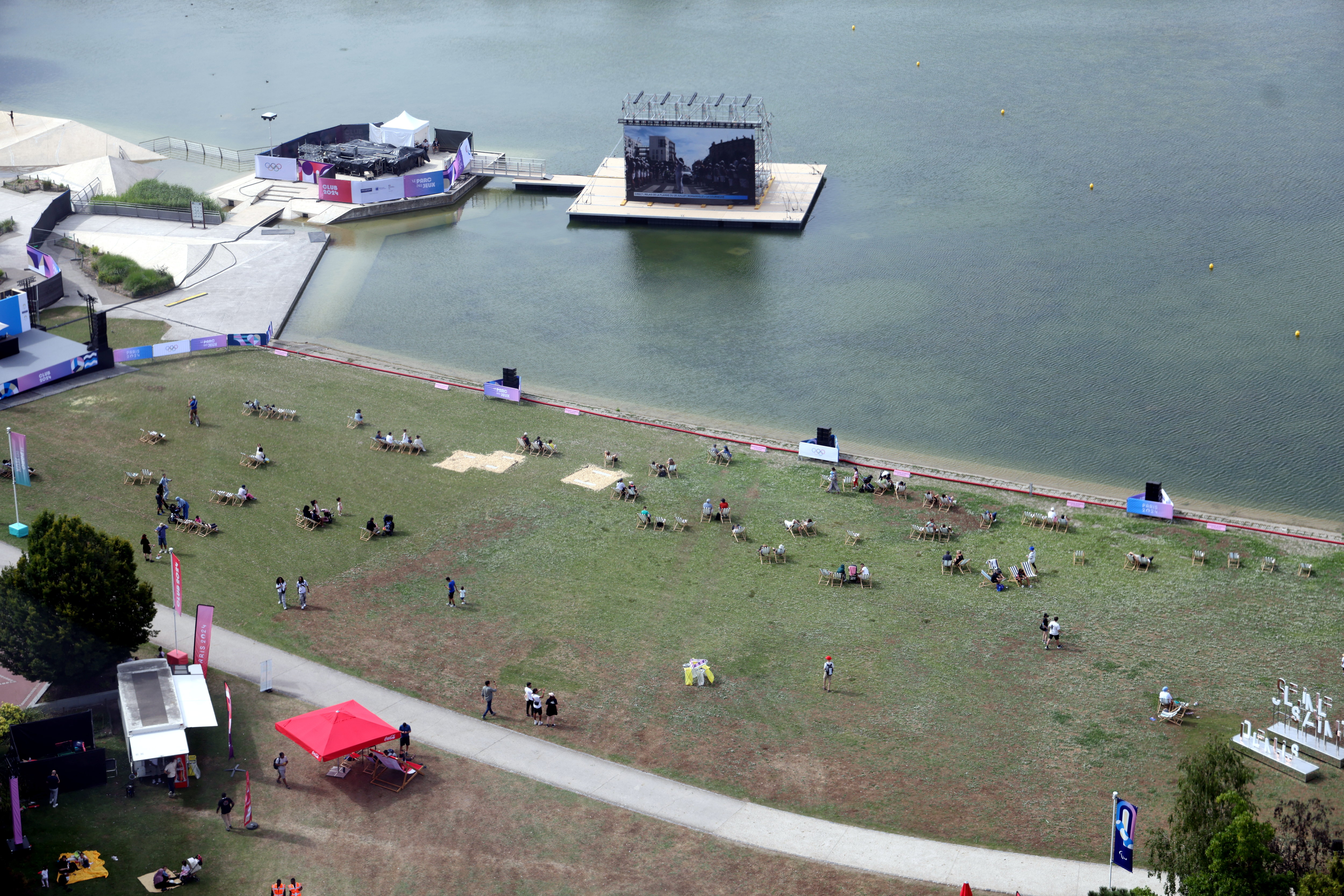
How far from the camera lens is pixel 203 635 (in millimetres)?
42031

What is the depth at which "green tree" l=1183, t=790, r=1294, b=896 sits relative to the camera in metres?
28.9

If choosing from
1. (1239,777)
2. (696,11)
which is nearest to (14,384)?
(1239,777)

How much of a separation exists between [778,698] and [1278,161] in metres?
81.6

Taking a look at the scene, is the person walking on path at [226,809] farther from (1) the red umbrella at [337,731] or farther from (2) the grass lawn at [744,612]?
(2) the grass lawn at [744,612]

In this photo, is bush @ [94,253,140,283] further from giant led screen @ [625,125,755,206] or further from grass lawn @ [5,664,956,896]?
grass lawn @ [5,664,956,896]

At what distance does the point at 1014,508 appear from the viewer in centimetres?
5578

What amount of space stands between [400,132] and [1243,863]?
91.4 meters

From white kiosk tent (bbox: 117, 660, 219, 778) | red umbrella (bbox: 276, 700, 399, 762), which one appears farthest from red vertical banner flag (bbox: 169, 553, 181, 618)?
red umbrella (bbox: 276, 700, 399, 762)

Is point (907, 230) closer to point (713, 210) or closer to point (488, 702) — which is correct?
point (713, 210)

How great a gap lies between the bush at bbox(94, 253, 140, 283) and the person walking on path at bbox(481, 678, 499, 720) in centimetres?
5076

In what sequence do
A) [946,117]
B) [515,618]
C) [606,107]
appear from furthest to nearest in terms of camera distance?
[606,107] → [946,117] → [515,618]

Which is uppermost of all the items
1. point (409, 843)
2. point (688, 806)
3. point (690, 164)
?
point (690, 164)

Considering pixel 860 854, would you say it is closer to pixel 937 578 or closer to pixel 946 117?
pixel 937 578

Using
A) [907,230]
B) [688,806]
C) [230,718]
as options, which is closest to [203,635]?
[230,718]
